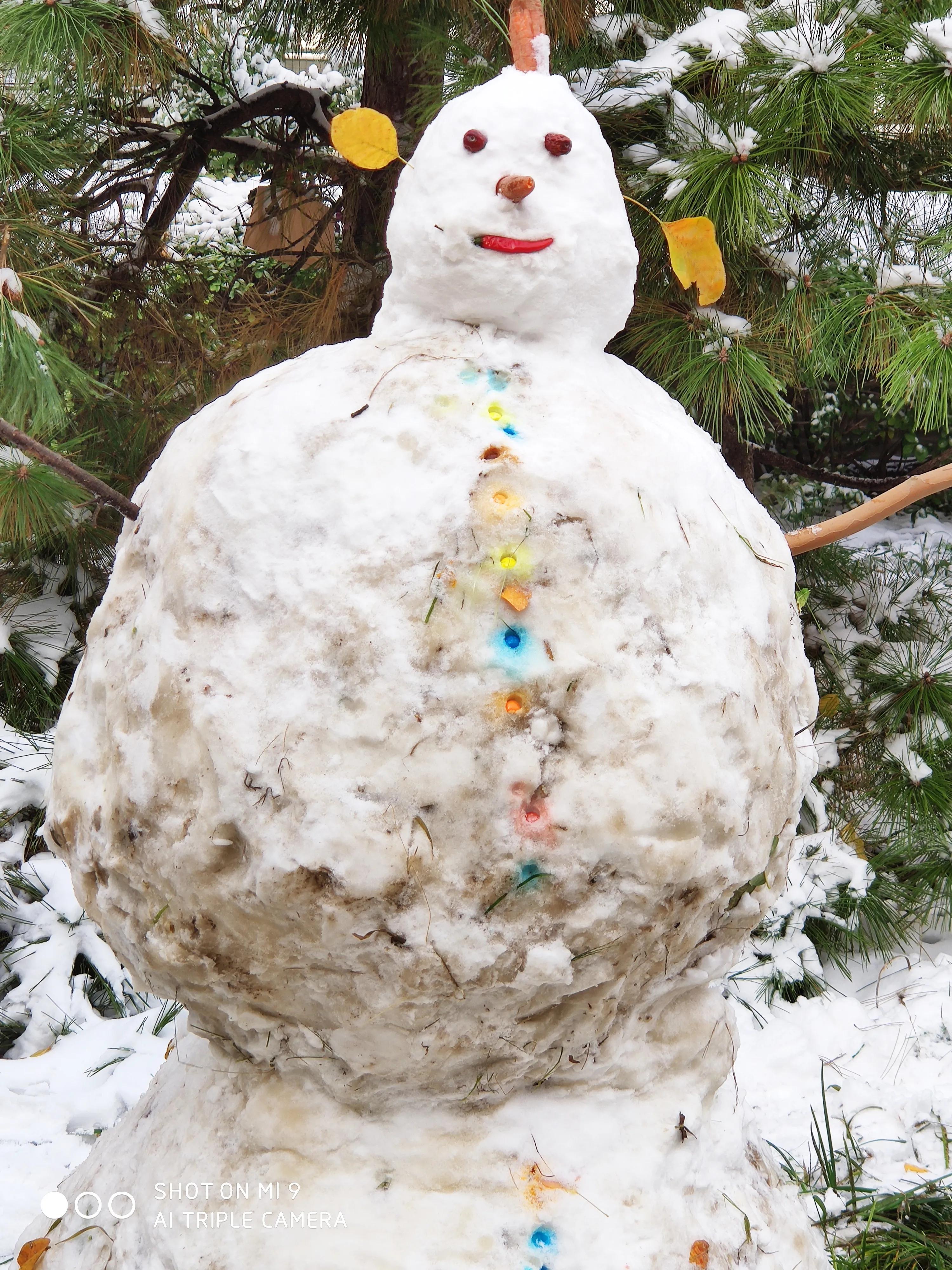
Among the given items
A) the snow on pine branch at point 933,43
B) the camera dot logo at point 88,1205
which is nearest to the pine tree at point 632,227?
the snow on pine branch at point 933,43

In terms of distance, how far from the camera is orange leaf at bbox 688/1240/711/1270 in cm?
131

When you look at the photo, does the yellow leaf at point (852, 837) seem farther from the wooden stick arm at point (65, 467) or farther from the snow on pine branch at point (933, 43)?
the wooden stick arm at point (65, 467)

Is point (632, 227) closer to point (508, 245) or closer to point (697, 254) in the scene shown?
point (697, 254)

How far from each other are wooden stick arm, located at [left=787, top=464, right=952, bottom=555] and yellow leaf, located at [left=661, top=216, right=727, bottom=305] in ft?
1.24

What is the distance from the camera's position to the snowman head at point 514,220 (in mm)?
1340

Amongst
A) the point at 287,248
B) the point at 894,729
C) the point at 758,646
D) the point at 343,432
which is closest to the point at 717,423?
the point at 894,729

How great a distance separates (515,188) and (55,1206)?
1473 mm

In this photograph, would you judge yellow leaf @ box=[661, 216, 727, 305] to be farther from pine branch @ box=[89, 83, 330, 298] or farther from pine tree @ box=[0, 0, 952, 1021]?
pine branch @ box=[89, 83, 330, 298]

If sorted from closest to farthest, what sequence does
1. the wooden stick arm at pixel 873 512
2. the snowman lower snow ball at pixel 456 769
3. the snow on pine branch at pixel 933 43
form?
the snowman lower snow ball at pixel 456 769 → the wooden stick arm at pixel 873 512 → the snow on pine branch at pixel 933 43

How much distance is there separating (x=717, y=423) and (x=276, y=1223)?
1.87 m

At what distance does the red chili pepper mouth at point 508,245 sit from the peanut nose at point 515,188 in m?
0.04

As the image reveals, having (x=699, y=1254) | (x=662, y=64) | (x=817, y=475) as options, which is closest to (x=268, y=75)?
(x=662, y=64)

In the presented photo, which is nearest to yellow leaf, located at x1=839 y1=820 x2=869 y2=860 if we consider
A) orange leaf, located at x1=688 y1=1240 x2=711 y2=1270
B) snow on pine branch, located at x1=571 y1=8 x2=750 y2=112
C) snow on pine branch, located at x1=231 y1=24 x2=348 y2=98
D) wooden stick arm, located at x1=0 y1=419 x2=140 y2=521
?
orange leaf, located at x1=688 y1=1240 x2=711 y2=1270

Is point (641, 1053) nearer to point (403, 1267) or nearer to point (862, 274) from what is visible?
point (403, 1267)
